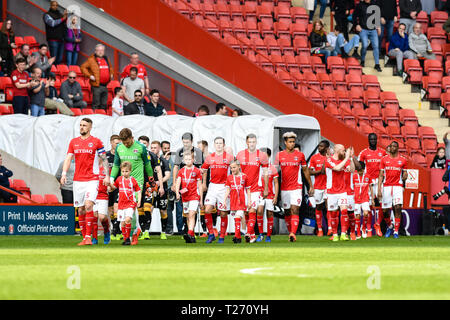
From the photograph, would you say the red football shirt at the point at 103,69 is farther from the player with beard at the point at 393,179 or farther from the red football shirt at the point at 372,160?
the player with beard at the point at 393,179

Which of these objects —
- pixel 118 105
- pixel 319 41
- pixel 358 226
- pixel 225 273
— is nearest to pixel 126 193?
pixel 358 226

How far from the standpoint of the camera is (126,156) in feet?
58.1

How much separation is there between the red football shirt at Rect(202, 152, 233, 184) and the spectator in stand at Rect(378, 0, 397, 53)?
51.8 ft

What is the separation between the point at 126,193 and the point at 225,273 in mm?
6692

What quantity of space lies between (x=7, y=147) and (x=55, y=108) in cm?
197

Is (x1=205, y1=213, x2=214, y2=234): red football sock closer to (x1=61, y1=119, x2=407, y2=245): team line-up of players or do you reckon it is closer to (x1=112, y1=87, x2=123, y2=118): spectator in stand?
Result: (x1=61, y1=119, x2=407, y2=245): team line-up of players

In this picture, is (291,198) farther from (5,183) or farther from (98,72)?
(98,72)

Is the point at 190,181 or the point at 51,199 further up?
the point at 190,181

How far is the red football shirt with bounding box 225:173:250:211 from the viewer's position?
18297 millimetres

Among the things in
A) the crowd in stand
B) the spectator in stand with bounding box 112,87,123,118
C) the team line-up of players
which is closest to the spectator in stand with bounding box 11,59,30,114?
the spectator in stand with bounding box 112,87,123,118

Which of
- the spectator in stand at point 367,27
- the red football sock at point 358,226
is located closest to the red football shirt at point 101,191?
the red football sock at point 358,226

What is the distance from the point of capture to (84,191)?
1709 centimetres

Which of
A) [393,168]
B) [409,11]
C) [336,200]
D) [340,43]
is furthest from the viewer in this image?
[409,11]

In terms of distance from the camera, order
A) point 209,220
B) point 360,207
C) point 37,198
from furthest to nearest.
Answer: point 37,198, point 360,207, point 209,220
